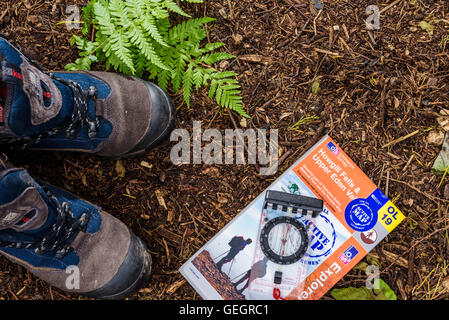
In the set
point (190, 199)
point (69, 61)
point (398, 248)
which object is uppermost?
point (69, 61)

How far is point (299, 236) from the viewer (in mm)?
2486

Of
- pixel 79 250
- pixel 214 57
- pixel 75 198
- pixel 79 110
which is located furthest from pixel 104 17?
pixel 79 250

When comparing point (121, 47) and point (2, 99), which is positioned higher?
point (121, 47)

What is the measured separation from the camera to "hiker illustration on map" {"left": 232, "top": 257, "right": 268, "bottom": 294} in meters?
2.47

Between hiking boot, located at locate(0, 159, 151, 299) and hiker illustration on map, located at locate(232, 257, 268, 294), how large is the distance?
615 mm

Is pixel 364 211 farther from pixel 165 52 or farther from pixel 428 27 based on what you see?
pixel 165 52

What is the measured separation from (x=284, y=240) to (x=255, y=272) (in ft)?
0.93

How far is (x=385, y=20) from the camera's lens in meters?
2.56

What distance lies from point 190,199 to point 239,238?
42 centimetres

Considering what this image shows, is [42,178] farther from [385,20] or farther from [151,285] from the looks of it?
[385,20]

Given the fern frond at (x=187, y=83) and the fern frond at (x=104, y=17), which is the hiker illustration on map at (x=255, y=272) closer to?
the fern frond at (x=187, y=83)

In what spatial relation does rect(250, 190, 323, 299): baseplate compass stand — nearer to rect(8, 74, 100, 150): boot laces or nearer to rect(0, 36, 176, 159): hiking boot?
rect(0, 36, 176, 159): hiking boot

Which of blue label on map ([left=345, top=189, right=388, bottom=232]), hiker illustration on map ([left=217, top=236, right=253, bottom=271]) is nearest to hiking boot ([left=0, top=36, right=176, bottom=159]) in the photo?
hiker illustration on map ([left=217, top=236, right=253, bottom=271])
